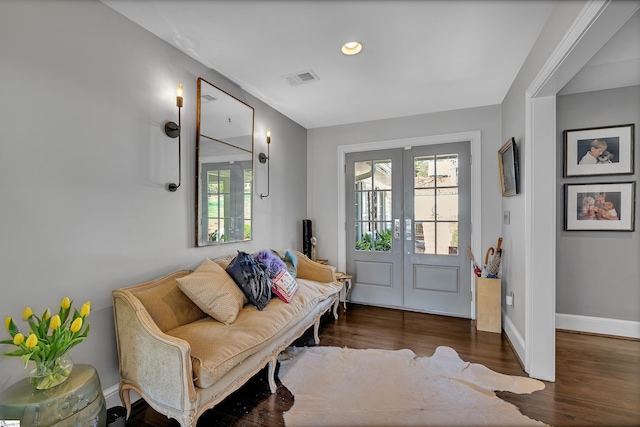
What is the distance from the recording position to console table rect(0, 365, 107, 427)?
1152 millimetres

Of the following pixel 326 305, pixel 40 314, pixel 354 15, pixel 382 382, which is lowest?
pixel 382 382

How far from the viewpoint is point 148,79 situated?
6.59 feet

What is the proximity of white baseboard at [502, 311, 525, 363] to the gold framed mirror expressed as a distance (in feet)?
8.99

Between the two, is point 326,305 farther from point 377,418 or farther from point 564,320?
point 564,320

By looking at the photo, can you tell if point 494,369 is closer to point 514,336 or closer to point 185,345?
point 514,336

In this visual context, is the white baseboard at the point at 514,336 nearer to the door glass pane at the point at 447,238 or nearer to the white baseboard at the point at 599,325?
the white baseboard at the point at 599,325

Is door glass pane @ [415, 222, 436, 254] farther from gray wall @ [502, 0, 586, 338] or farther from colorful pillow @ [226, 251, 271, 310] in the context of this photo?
colorful pillow @ [226, 251, 271, 310]

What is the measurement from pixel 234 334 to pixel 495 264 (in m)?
2.77

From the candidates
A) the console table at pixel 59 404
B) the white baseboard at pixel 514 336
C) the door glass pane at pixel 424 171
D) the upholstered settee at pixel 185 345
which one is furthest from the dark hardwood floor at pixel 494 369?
the door glass pane at pixel 424 171

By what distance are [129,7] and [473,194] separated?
144 inches

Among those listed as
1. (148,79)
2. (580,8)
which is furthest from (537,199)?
(148,79)

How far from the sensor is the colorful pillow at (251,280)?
2238 mm

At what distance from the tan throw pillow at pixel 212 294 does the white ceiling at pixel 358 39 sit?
176 cm

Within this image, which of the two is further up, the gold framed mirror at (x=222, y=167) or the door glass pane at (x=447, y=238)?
the gold framed mirror at (x=222, y=167)
